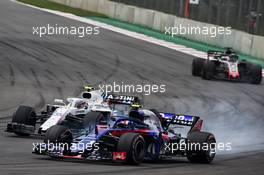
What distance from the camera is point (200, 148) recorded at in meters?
14.9

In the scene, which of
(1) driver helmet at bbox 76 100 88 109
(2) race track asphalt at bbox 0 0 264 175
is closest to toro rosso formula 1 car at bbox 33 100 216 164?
(2) race track asphalt at bbox 0 0 264 175

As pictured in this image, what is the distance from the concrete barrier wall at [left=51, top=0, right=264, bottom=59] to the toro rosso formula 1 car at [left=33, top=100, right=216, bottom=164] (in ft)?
71.1

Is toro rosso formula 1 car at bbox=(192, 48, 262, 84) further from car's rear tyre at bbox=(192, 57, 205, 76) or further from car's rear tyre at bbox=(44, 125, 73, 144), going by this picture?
car's rear tyre at bbox=(44, 125, 73, 144)

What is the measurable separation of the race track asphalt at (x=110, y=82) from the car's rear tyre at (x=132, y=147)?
0.25 m

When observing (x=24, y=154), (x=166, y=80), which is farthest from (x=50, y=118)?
(x=166, y=80)

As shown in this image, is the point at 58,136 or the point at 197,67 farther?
the point at 197,67

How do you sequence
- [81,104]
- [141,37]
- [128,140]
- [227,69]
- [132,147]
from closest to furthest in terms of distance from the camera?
[132,147] < [128,140] < [81,104] < [227,69] < [141,37]

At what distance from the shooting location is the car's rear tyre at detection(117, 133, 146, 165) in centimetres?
1352

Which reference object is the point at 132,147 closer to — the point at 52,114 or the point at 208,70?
the point at 52,114

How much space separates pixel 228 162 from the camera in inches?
605

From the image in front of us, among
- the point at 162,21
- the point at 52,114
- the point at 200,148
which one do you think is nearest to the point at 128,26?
the point at 162,21

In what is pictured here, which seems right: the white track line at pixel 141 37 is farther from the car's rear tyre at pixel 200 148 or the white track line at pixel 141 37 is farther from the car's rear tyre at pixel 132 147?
the car's rear tyre at pixel 132 147

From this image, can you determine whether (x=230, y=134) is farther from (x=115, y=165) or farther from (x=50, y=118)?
(x=115, y=165)

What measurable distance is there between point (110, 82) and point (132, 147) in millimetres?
13632
